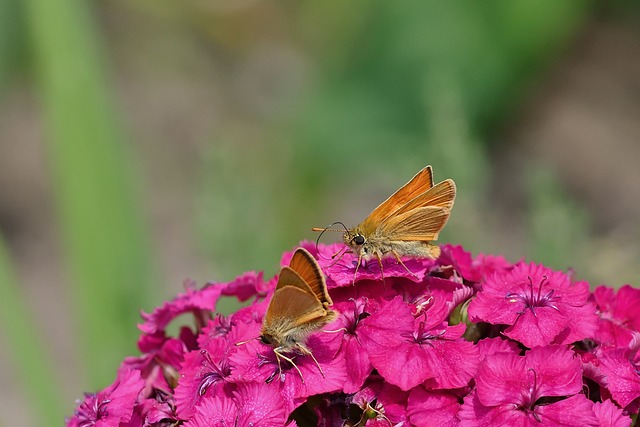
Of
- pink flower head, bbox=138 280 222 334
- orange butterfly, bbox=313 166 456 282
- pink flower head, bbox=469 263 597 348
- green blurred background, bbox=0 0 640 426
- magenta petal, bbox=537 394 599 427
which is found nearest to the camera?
magenta petal, bbox=537 394 599 427

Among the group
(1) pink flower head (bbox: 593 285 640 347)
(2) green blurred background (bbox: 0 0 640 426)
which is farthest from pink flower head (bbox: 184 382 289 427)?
(2) green blurred background (bbox: 0 0 640 426)

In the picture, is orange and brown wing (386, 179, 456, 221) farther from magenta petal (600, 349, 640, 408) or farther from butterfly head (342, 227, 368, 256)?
magenta petal (600, 349, 640, 408)

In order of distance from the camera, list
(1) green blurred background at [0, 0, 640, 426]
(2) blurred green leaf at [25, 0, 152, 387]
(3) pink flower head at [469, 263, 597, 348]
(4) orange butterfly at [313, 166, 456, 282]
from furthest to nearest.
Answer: (1) green blurred background at [0, 0, 640, 426], (2) blurred green leaf at [25, 0, 152, 387], (4) orange butterfly at [313, 166, 456, 282], (3) pink flower head at [469, 263, 597, 348]

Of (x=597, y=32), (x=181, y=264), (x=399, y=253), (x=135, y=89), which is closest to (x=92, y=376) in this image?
(x=399, y=253)

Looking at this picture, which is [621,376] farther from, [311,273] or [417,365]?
[311,273]

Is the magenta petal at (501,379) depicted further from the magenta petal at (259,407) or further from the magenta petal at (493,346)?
the magenta petal at (259,407)

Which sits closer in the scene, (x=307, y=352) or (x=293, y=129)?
(x=307, y=352)

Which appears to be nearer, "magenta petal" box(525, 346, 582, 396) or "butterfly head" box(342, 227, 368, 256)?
"magenta petal" box(525, 346, 582, 396)

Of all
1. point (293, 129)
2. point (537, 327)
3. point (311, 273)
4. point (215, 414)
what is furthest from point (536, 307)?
point (293, 129)
